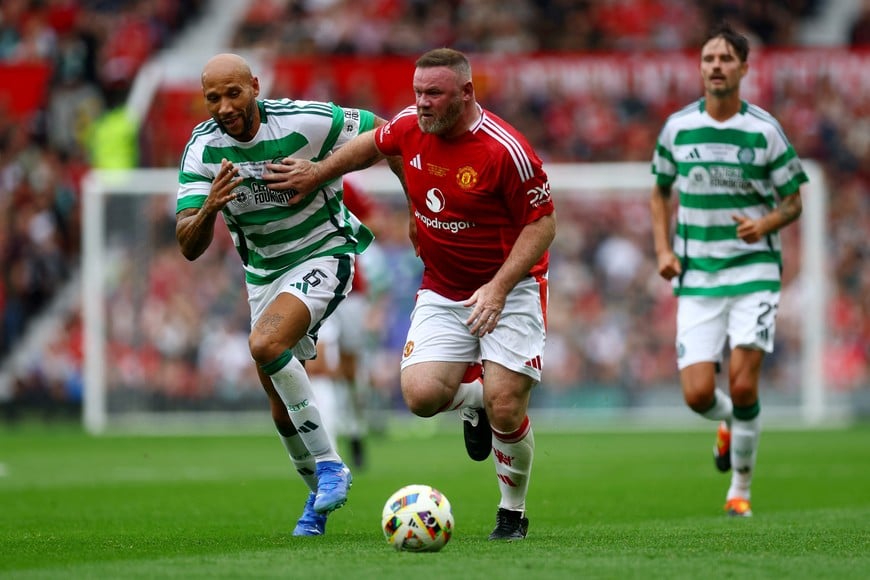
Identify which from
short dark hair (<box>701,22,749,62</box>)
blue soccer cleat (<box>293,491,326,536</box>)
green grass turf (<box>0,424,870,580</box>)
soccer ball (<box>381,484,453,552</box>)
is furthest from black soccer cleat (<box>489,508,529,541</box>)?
short dark hair (<box>701,22,749,62</box>)

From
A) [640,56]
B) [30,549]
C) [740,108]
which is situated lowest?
[30,549]

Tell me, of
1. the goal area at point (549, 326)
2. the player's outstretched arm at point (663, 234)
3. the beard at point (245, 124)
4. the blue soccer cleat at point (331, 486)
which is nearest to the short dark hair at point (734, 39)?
the player's outstretched arm at point (663, 234)

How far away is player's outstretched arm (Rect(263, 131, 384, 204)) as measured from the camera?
7.80 metres

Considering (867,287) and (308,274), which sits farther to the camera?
(867,287)

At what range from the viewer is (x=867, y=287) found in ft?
68.3

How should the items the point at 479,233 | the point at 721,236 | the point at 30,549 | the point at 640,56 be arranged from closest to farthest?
1. the point at 30,549
2. the point at 479,233
3. the point at 721,236
4. the point at 640,56

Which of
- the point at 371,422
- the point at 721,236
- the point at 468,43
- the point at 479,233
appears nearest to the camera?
the point at 479,233

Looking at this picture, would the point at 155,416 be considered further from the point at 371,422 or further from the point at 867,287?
the point at 867,287

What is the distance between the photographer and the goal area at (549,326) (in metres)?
19.9

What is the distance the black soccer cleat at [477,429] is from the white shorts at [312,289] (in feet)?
3.08

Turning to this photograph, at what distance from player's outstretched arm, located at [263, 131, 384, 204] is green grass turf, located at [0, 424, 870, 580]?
1.85m

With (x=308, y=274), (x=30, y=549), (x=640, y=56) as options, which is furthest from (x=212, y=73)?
(x=640, y=56)

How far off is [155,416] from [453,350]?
13369 mm

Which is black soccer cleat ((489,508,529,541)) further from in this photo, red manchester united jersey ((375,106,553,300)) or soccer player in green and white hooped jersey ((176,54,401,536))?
red manchester united jersey ((375,106,553,300))
